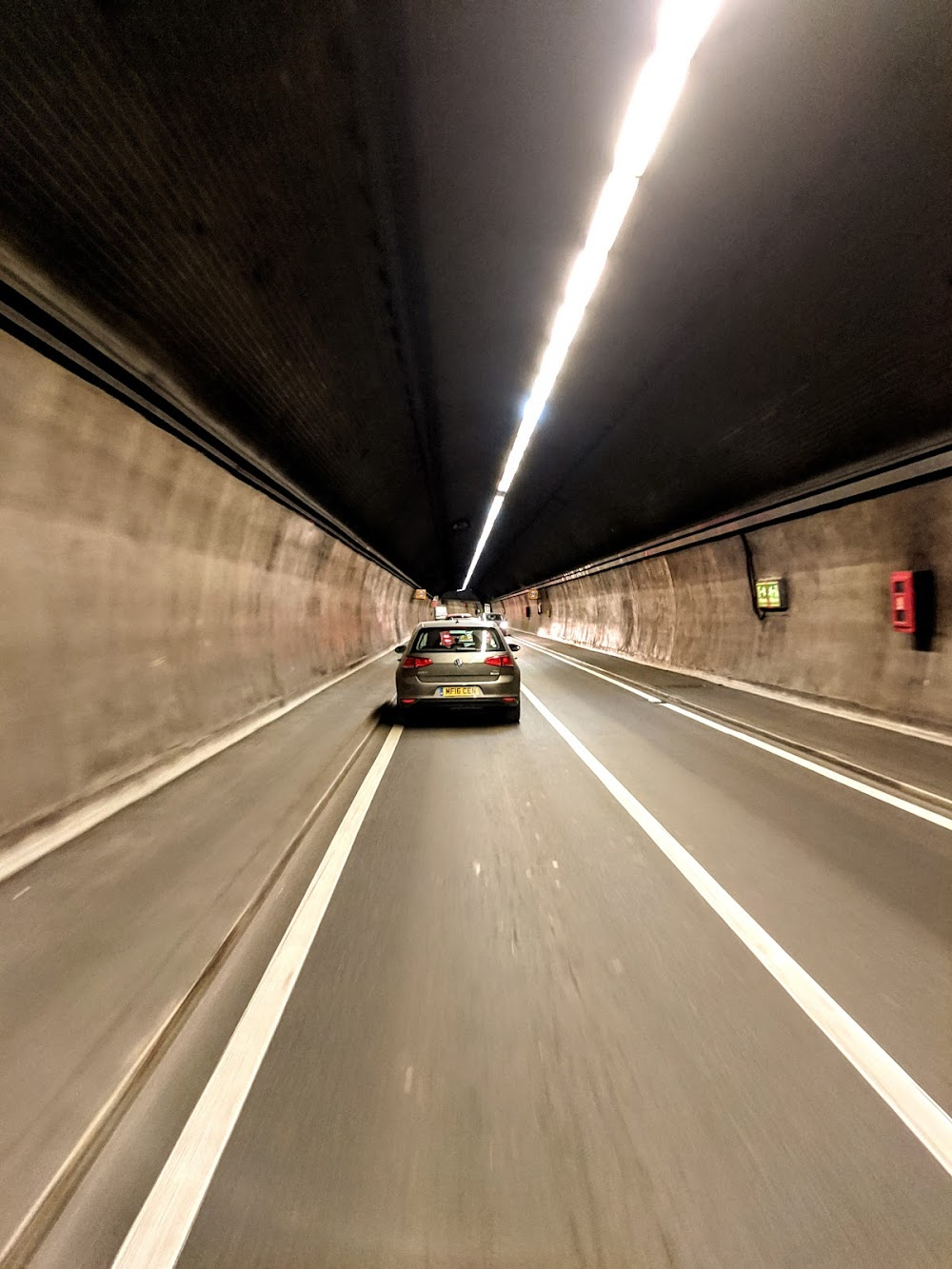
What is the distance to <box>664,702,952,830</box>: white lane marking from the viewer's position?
5352mm

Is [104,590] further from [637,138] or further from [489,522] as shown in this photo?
[489,522]

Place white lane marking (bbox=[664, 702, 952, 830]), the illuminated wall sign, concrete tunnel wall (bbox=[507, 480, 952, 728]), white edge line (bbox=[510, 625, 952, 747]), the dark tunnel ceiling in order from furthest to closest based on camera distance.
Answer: the illuminated wall sign < concrete tunnel wall (bbox=[507, 480, 952, 728]) < white edge line (bbox=[510, 625, 952, 747]) < white lane marking (bbox=[664, 702, 952, 830]) < the dark tunnel ceiling

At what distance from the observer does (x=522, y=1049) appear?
8.18 ft

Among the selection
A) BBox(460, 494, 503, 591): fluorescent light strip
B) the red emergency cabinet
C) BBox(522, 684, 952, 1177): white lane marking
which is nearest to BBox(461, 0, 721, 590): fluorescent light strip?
BBox(522, 684, 952, 1177): white lane marking

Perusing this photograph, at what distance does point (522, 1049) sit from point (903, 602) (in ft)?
29.0

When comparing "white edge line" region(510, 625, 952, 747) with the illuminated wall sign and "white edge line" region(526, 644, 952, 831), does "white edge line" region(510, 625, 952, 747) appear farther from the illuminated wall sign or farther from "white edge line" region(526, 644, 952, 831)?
"white edge line" region(526, 644, 952, 831)

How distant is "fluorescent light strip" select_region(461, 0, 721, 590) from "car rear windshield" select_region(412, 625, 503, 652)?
4.30 metres

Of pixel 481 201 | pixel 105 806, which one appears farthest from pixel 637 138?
pixel 105 806

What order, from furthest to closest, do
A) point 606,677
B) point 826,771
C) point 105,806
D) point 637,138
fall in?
point 606,677 < point 826,771 < point 105,806 < point 637,138

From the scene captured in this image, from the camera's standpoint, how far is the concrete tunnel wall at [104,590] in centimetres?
470

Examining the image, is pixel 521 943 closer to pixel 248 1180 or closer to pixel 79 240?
pixel 248 1180

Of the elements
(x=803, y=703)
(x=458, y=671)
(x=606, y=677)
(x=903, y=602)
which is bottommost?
(x=606, y=677)

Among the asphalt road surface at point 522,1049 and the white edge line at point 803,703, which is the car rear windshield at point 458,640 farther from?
the white edge line at point 803,703

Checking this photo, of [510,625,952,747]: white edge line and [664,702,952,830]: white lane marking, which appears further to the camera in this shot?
[510,625,952,747]: white edge line
